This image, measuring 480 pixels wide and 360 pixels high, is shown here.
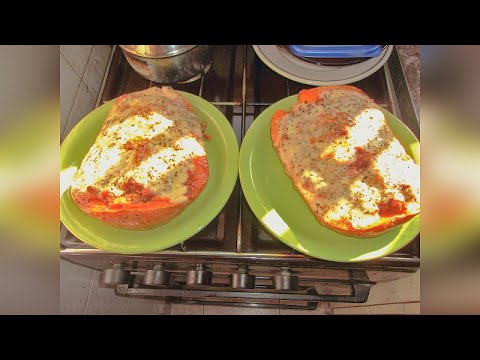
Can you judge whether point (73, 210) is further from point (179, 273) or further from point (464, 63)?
point (464, 63)

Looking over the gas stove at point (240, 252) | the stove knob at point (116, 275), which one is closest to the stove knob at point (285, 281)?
the gas stove at point (240, 252)

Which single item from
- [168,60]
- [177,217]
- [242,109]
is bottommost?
[177,217]

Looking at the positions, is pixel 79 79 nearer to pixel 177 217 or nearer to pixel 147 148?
pixel 147 148

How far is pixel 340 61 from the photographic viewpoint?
1.25m

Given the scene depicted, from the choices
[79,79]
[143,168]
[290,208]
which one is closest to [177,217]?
[143,168]

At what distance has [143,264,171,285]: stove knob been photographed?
103 centimetres

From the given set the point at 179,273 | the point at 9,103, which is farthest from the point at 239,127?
the point at 9,103

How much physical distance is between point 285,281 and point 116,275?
46 centimetres

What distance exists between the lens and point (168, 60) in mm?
1183

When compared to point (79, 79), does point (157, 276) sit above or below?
below

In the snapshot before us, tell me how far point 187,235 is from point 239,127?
420mm

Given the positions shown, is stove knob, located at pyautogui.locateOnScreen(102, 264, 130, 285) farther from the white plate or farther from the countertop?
the countertop

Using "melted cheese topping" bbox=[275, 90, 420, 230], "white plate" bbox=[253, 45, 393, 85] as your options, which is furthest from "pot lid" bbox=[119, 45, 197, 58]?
"melted cheese topping" bbox=[275, 90, 420, 230]

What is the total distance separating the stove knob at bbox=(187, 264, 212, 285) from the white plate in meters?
0.66
